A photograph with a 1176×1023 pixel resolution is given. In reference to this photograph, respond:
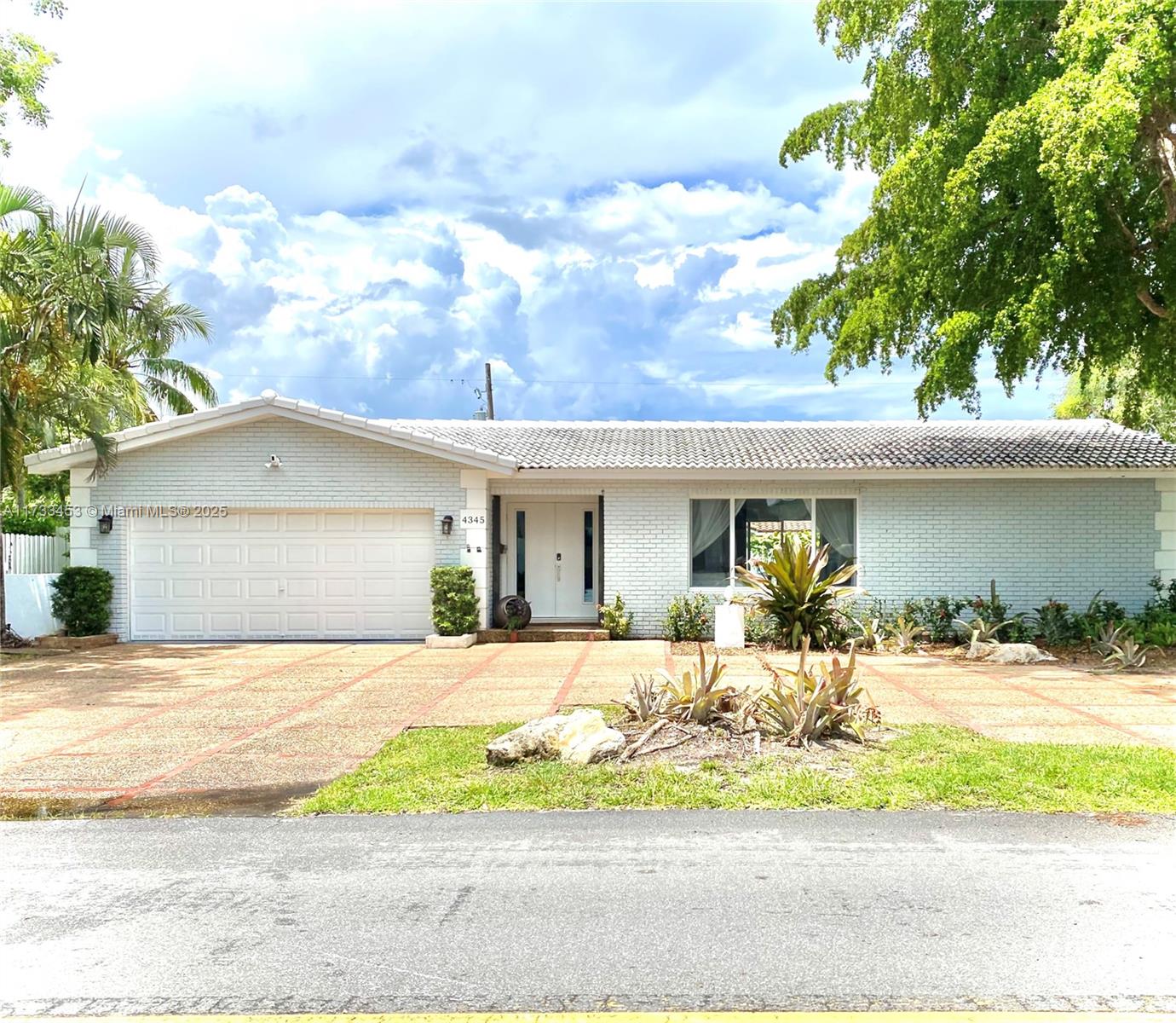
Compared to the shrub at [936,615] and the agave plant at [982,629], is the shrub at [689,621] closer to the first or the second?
the shrub at [936,615]

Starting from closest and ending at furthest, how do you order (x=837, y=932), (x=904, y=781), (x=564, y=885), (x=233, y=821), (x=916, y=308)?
(x=837, y=932) < (x=564, y=885) < (x=233, y=821) < (x=904, y=781) < (x=916, y=308)

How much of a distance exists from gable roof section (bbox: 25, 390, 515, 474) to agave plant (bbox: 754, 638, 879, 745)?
8642 millimetres

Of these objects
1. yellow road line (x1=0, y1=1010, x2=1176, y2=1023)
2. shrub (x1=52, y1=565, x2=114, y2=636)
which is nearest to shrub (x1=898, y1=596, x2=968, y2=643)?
yellow road line (x1=0, y1=1010, x2=1176, y2=1023)

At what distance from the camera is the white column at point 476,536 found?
52.4 feet

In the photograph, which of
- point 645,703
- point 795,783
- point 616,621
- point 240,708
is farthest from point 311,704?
point 616,621

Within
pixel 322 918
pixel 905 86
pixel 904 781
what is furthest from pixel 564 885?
pixel 905 86

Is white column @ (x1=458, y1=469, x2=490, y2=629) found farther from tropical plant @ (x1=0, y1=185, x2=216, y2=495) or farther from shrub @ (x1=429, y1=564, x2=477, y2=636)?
tropical plant @ (x1=0, y1=185, x2=216, y2=495)

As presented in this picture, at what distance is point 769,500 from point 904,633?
3.24 m

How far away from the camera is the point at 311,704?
1011 cm

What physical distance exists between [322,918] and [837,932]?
2323mm

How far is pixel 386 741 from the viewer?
8172mm

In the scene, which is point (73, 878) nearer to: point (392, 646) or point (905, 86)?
point (392, 646)

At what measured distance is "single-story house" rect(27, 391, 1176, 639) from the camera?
1595 centimetres

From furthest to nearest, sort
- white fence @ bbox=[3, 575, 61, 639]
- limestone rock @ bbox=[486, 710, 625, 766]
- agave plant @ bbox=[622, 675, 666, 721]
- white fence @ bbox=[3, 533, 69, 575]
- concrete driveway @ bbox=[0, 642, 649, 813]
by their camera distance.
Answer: white fence @ bbox=[3, 533, 69, 575], white fence @ bbox=[3, 575, 61, 639], agave plant @ bbox=[622, 675, 666, 721], limestone rock @ bbox=[486, 710, 625, 766], concrete driveway @ bbox=[0, 642, 649, 813]
